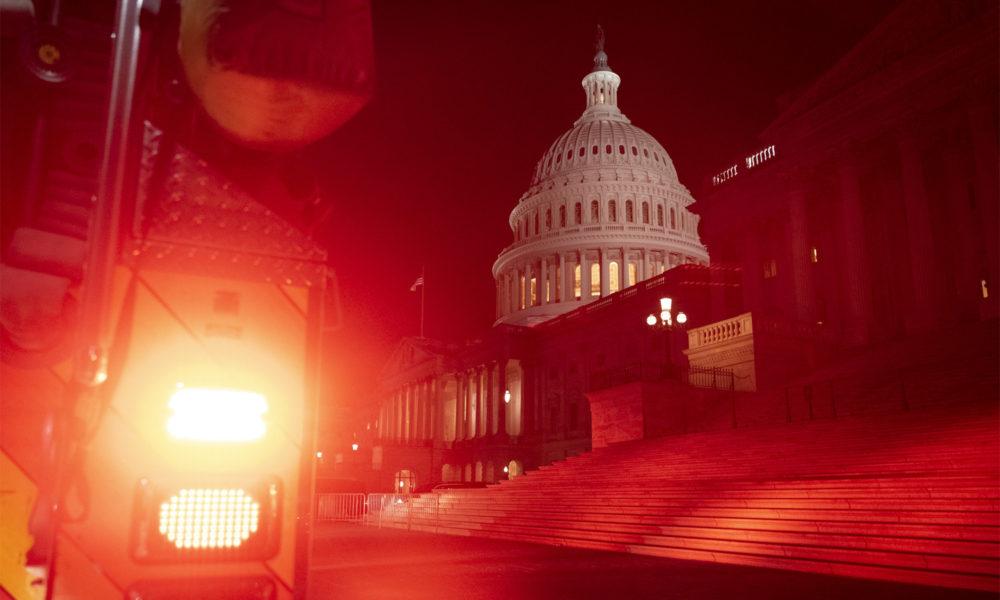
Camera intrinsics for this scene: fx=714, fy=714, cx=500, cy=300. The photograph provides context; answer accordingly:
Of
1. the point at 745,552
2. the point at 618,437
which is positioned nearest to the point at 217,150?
the point at 745,552

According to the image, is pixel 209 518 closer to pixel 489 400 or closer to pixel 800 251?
pixel 800 251

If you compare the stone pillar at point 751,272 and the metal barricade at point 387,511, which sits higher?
the stone pillar at point 751,272

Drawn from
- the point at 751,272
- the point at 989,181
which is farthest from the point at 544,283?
the point at 989,181

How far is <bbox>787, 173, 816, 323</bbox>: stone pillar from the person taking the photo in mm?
31156

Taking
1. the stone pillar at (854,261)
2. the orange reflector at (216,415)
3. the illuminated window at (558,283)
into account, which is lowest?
the orange reflector at (216,415)

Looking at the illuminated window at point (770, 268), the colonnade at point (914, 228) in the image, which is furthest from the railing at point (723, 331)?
the illuminated window at point (770, 268)

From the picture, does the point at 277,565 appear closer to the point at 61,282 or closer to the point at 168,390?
the point at 168,390

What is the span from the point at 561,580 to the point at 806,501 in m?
5.71

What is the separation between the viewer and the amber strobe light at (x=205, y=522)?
7.45 feet

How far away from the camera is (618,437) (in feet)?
85.7

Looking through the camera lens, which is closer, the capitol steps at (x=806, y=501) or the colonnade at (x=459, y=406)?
the capitol steps at (x=806, y=501)

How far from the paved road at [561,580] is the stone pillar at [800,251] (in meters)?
20.9

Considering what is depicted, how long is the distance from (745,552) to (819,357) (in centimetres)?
1922

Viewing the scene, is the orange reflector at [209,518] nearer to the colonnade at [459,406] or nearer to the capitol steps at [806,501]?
the capitol steps at [806,501]
